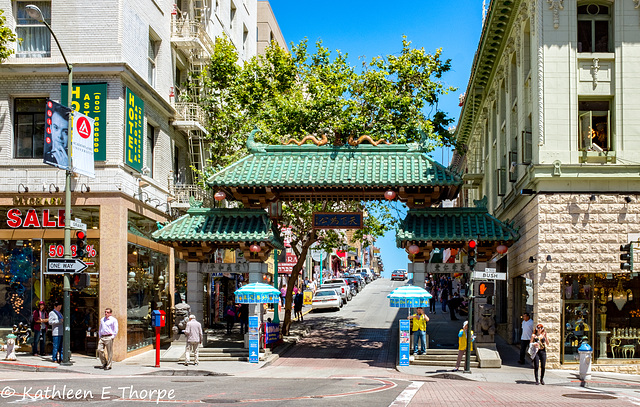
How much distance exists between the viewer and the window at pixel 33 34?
26.6m

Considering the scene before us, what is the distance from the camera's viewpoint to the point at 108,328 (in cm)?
2302

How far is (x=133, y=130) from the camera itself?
2733 cm

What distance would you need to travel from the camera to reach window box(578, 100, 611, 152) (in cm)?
2433

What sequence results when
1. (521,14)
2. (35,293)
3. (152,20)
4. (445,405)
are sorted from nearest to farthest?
(445,405), (35,293), (521,14), (152,20)

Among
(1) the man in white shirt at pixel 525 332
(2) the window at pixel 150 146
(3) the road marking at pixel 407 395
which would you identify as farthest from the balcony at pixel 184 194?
(3) the road marking at pixel 407 395

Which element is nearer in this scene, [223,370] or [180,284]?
[223,370]

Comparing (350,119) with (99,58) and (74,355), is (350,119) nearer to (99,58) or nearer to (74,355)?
(99,58)

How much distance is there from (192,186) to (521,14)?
16.2m

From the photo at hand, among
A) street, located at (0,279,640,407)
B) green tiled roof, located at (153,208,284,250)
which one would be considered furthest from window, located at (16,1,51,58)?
street, located at (0,279,640,407)

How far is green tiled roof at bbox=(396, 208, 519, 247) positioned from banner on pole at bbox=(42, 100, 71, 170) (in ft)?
35.9

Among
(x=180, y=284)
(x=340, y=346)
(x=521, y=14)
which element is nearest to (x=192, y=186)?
(x=180, y=284)

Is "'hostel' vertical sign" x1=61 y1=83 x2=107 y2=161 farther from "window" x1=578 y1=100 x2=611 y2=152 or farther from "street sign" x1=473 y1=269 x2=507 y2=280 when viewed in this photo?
"window" x1=578 y1=100 x2=611 y2=152

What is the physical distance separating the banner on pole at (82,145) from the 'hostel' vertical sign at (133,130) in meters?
2.22

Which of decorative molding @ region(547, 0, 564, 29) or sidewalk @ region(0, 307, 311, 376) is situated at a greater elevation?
decorative molding @ region(547, 0, 564, 29)
